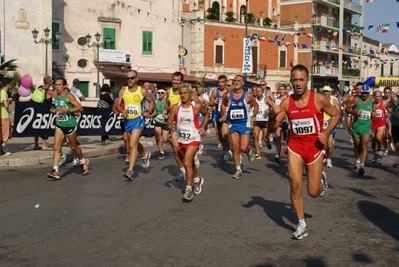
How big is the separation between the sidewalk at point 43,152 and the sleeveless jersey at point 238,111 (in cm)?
467

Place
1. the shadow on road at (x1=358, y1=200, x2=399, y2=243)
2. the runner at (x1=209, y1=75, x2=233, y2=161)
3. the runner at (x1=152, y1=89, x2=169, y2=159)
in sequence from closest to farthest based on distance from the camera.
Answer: the shadow on road at (x1=358, y1=200, x2=399, y2=243), the runner at (x1=209, y1=75, x2=233, y2=161), the runner at (x1=152, y1=89, x2=169, y2=159)

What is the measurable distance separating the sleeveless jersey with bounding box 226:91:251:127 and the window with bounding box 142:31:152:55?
3227cm

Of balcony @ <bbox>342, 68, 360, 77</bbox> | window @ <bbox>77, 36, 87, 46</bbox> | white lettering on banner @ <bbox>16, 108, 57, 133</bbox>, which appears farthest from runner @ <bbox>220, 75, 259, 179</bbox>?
balcony @ <bbox>342, 68, 360, 77</bbox>

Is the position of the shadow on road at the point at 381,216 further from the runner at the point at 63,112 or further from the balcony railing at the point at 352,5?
the balcony railing at the point at 352,5

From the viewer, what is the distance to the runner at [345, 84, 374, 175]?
1184 centimetres

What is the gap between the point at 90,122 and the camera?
54.0ft

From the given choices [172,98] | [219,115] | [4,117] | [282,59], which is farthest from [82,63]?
[172,98]

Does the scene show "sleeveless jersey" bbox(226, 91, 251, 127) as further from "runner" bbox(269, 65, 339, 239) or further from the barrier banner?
the barrier banner

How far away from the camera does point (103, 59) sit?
129 ft

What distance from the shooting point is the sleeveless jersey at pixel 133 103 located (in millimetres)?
10586

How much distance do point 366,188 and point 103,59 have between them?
31.4m

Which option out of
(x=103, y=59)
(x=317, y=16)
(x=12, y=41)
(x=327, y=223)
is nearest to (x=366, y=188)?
(x=327, y=223)

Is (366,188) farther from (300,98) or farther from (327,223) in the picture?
(300,98)

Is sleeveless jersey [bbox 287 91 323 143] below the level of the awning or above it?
below
